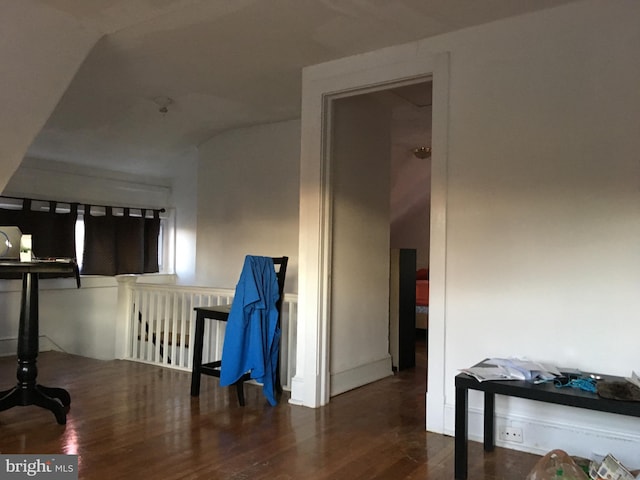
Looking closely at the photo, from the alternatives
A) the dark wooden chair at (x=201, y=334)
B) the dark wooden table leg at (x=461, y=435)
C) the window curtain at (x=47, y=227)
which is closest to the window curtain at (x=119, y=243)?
the window curtain at (x=47, y=227)

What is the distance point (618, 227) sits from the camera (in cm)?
255

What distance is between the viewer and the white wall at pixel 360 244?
3.80 m

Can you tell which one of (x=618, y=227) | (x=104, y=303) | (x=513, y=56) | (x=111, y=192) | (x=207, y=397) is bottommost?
(x=207, y=397)

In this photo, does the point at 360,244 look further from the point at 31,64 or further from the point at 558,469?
the point at 31,64

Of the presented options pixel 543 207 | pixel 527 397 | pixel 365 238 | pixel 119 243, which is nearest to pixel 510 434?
pixel 527 397

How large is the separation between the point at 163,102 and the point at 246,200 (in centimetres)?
143

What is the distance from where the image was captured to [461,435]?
95.8 inches

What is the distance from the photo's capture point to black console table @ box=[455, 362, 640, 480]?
6.95ft

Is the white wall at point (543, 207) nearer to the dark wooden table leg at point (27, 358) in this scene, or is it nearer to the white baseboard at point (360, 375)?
the white baseboard at point (360, 375)

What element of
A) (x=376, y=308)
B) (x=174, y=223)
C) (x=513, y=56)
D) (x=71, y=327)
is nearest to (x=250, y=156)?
(x=174, y=223)

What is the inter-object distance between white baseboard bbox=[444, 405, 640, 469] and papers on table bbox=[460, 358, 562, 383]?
0.34 m

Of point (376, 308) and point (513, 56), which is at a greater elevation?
point (513, 56)

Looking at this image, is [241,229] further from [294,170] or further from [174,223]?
[174,223]

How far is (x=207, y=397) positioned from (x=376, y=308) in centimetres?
149
